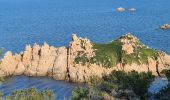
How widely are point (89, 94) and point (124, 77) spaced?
10021mm

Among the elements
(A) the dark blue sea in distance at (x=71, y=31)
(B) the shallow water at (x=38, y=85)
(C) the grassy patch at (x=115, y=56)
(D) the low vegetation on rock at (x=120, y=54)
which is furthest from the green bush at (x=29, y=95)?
(D) the low vegetation on rock at (x=120, y=54)

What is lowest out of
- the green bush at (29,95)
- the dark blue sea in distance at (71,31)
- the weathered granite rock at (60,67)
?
the green bush at (29,95)

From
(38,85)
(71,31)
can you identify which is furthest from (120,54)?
(71,31)

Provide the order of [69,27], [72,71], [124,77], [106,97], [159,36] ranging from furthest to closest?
[69,27], [159,36], [72,71], [124,77], [106,97]

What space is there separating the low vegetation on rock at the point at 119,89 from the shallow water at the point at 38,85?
21.1m

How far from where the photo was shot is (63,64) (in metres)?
88.2

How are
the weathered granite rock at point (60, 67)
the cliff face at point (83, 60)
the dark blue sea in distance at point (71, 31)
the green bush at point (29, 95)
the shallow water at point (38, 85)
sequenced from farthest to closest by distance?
the dark blue sea in distance at point (71, 31), the weathered granite rock at point (60, 67), the cliff face at point (83, 60), the shallow water at point (38, 85), the green bush at point (29, 95)

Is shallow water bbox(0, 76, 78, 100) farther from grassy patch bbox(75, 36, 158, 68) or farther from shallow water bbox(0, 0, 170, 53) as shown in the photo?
shallow water bbox(0, 0, 170, 53)

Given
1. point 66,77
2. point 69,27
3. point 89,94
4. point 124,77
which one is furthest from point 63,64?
point 69,27

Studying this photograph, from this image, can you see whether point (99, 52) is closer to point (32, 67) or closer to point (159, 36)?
point (32, 67)

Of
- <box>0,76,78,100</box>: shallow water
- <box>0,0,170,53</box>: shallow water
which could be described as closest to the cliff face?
<box>0,76,78,100</box>: shallow water

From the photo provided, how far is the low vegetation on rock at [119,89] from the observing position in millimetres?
52197

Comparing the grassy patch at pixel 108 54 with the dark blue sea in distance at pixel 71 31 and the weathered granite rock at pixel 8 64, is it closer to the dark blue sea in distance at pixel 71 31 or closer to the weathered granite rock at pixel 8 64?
the dark blue sea in distance at pixel 71 31

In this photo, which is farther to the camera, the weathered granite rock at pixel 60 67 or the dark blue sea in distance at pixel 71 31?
the dark blue sea in distance at pixel 71 31
